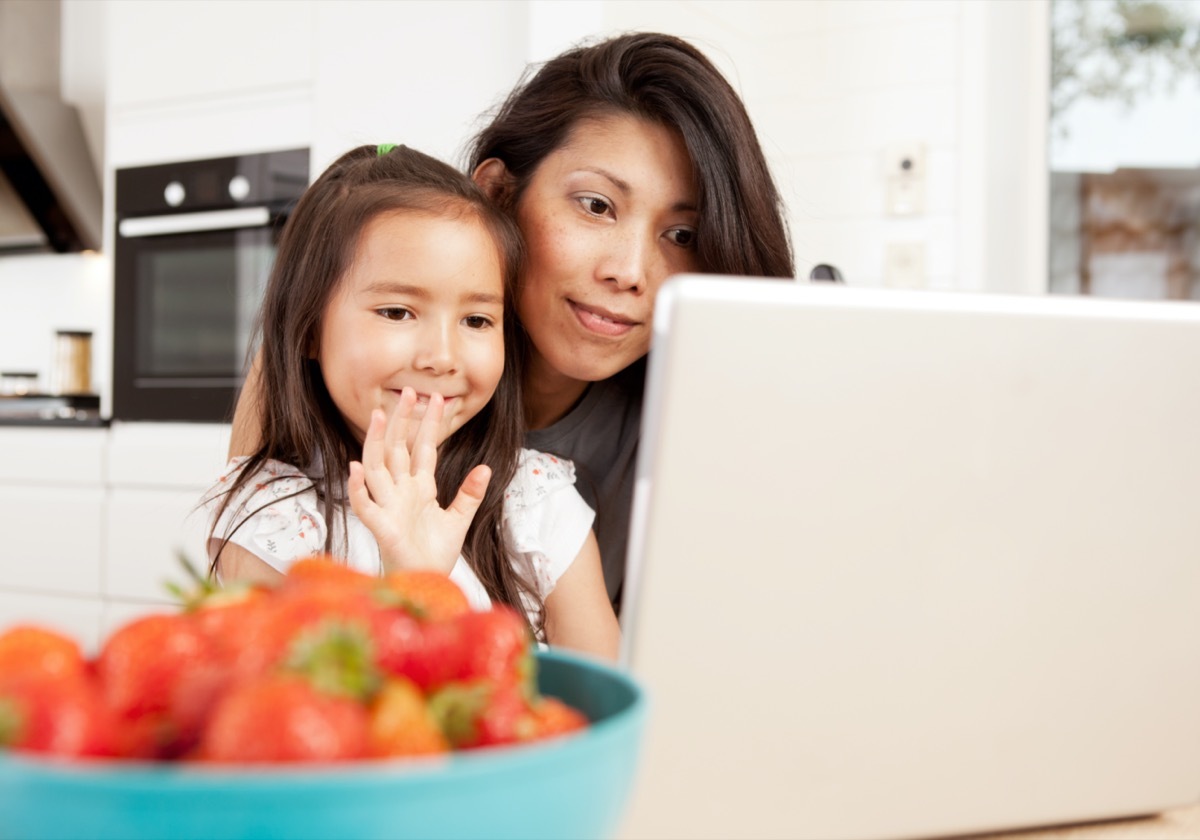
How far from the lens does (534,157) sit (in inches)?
59.6

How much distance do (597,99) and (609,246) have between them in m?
0.20

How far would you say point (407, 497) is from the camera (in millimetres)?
1058

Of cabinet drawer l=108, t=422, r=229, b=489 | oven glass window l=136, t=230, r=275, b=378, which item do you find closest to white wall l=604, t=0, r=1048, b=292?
oven glass window l=136, t=230, r=275, b=378

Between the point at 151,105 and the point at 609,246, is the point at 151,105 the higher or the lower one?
the higher one

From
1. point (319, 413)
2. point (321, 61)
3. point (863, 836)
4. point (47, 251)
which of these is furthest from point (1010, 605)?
point (47, 251)

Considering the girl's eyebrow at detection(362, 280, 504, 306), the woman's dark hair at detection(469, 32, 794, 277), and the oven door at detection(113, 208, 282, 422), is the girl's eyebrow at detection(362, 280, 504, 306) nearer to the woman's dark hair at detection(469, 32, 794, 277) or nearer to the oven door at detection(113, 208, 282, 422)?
the woman's dark hair at detection(469, 32, 794, 277)

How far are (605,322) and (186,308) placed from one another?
1831 mm

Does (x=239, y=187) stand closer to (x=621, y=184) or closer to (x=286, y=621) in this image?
(x=621, y=184)

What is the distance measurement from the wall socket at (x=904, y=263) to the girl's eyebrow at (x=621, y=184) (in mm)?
1325

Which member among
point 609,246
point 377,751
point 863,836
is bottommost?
point 863,836

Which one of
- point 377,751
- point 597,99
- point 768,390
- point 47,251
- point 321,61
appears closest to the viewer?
point 377,751

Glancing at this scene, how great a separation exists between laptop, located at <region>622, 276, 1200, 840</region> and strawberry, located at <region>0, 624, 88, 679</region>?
0.25 m

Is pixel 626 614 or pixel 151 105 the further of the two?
pixel 151 105

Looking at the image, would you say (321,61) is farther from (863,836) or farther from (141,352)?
(863,836)
